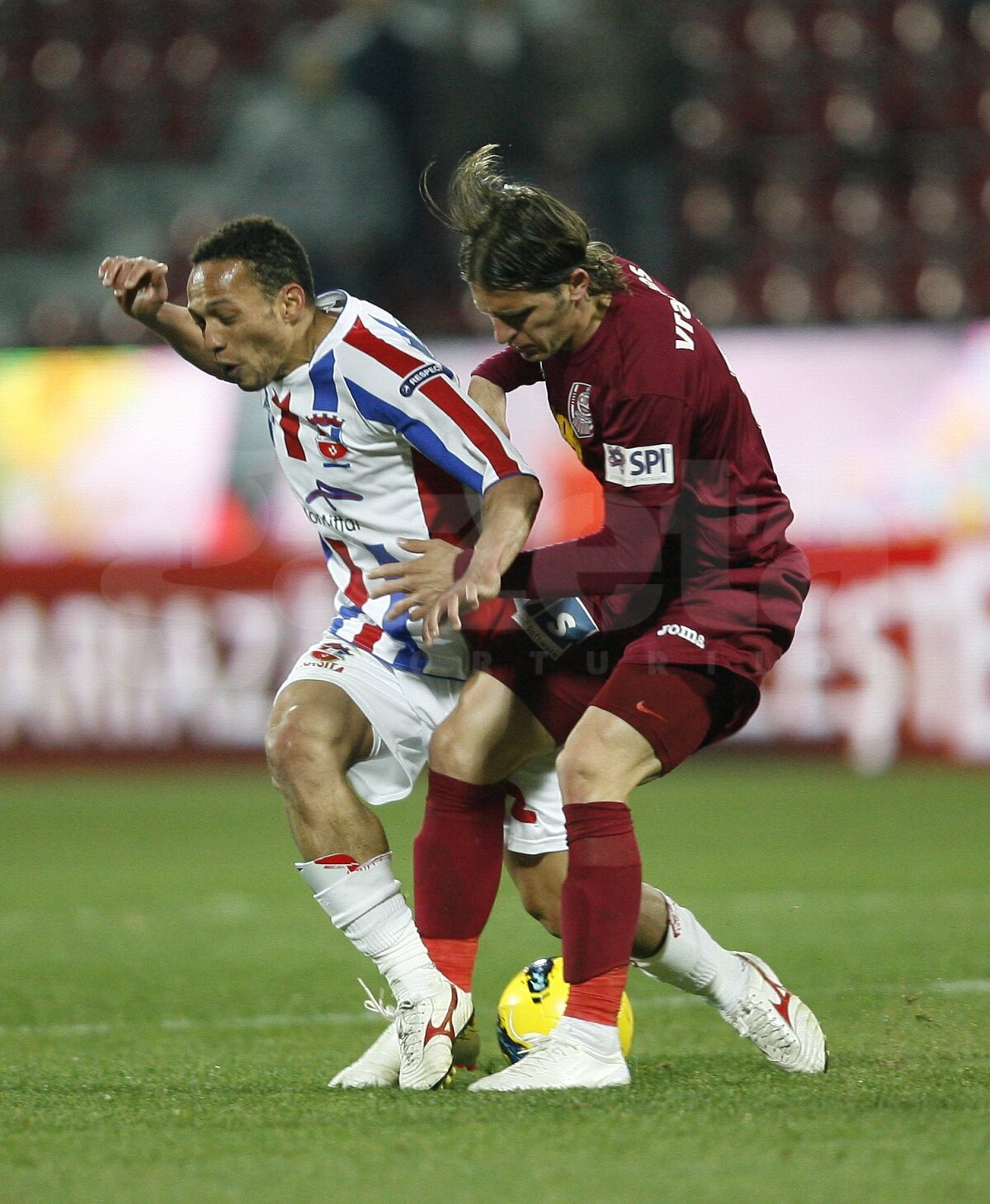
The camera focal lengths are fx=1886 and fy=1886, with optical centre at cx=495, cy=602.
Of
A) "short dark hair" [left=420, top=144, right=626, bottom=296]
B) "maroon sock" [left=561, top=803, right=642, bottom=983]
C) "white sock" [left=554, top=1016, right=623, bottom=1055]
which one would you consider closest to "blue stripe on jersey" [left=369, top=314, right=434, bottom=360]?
"short dark hair" [left=420, top=144, right=626, bottom=296]

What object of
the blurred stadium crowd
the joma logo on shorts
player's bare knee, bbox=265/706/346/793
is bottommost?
player's bare knee, bbox=265/706/346/793

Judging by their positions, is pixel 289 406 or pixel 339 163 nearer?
pixel 289 406

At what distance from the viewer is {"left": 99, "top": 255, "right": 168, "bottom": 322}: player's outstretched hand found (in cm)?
429

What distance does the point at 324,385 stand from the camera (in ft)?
13.2

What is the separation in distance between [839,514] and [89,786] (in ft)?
15.8

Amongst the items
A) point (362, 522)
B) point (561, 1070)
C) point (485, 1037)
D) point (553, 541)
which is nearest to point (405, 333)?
point (362, 522)

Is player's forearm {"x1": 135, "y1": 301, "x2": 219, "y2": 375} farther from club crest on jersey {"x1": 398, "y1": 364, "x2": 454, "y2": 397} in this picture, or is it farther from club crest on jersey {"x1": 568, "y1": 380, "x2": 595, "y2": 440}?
club crest on jersey {"x1": 568, "y1": 380, "x2": 595, "y2": 440}

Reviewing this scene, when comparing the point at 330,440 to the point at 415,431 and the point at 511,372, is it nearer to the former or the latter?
the point at 415,431

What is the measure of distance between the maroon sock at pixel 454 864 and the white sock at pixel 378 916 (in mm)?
206

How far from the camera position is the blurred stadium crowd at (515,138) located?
479 inches

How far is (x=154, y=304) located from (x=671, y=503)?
1.41m

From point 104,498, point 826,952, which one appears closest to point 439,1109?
point 826,952

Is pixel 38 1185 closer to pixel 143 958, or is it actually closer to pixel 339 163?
pixel 143 958

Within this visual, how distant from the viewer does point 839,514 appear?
11.4 metres
